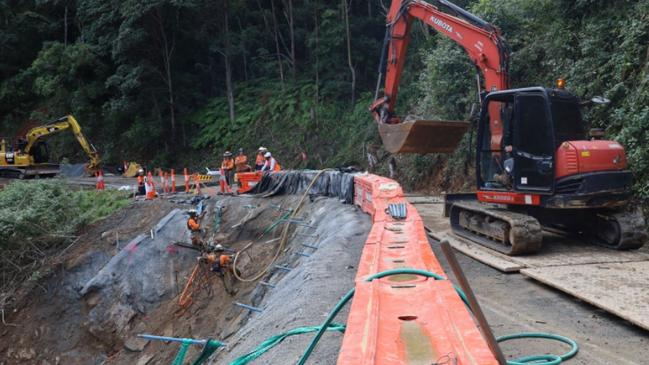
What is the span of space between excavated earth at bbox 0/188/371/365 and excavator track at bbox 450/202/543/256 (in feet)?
5.41

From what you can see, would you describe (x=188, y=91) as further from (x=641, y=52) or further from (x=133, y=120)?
(x=641, y=52)

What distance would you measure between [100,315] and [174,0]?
62.1 ft

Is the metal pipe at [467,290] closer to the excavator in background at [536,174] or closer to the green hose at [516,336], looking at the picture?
the green hose at [516,336]

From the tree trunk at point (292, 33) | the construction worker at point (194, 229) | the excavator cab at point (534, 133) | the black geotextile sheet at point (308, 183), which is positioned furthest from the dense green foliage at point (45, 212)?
the tree trunk at point (292, 33)

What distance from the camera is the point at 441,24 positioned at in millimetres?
10500

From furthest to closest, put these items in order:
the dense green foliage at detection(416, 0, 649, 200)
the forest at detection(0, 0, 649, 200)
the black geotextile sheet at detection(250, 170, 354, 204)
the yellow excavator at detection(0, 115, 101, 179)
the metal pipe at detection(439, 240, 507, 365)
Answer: the yellow excavator at detection(0, 115, 101, 179)
the forest at detection(0, 0, 649, 200)
the black geotextile sheet at detection(250, 170, 354, 204)
the dense green foliage at detection(416, 0, 649, 200)
the metal pipe at detection(439, 240, 507, 365)

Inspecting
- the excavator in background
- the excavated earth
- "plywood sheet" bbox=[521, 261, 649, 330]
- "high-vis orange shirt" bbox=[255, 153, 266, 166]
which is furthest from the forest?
"plywood sheet" bbox=[521, 261, 649, 330]

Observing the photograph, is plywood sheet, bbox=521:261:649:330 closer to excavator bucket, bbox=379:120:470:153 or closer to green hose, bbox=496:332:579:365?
green hose, bbox=496:332:579:365

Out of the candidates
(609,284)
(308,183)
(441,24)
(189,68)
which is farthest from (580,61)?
(189,68)

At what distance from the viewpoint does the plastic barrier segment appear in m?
2.53

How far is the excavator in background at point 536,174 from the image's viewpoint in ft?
22.1

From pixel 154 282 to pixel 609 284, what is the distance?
395 inches

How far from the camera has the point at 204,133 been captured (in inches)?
1141

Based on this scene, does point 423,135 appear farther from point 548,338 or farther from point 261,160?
point 261,160
